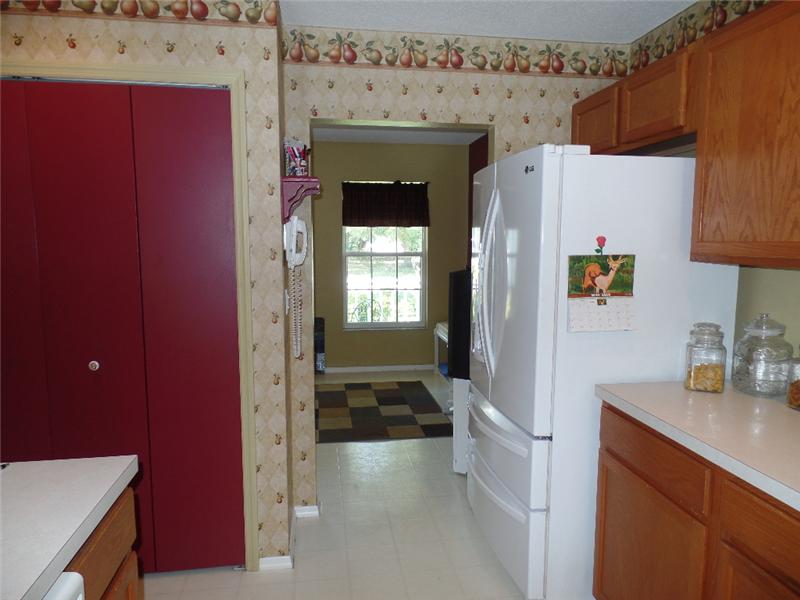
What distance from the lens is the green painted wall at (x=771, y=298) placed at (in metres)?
1.92

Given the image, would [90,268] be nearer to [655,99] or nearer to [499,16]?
[499,16]

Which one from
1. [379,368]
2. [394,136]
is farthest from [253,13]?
[379,368]

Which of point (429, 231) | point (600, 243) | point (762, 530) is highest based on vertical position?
point (429, 231)

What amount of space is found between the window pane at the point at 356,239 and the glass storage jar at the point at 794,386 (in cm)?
458

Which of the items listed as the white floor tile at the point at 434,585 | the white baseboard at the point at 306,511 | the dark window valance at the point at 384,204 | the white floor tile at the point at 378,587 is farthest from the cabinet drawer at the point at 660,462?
the dark window valance at the point at 384,204

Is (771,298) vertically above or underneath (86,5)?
underneath

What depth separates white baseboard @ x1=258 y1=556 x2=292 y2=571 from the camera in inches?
95.3

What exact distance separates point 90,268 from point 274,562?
1.47 meters

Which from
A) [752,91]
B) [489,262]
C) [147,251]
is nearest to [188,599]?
[147,251]

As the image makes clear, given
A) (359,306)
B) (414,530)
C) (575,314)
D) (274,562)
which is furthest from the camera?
(359,306)

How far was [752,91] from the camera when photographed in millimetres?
1621

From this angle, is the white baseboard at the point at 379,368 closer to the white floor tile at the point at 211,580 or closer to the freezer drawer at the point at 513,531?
the freezer drawer at the point at 513,531

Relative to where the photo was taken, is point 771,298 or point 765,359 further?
point 771,298

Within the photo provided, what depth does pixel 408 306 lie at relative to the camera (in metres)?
6.13
